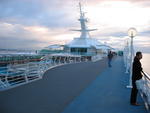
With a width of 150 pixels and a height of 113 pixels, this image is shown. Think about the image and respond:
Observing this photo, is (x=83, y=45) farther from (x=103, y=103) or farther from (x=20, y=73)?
(x=103, y=103)

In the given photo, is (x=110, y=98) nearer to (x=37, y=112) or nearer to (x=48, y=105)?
(x=48, y=105)

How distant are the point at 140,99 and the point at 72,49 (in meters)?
42.0

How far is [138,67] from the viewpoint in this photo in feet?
22.3

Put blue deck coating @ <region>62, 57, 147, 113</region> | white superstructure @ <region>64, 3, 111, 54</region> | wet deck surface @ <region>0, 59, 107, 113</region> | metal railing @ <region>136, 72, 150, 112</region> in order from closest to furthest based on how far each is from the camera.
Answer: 1. wet deck surface @ <region>0, 59, 107, 113</region>
2. metal railing @ <region>136, 72, 150, 112</region>
3. blue deck coating @ <region>62, 57, 147, 113</region>
4. white superstructure @ <region>64, 3, 111, 54</region>

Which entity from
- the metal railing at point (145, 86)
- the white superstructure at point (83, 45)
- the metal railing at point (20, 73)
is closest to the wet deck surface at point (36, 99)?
the metal railing at point (20, 73)

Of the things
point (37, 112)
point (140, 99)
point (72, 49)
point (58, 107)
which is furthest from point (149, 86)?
point (72, 49)

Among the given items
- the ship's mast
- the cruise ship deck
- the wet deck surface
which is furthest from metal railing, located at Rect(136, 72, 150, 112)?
the ship's mast

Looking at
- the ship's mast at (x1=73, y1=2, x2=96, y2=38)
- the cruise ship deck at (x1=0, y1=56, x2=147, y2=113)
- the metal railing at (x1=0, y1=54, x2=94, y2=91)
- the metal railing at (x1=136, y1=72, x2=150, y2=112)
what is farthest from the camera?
the ship's mast at (x1=73, y1=2, x2=96, y2=38)

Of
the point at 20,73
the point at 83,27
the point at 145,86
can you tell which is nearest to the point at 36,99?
the point at 145,86

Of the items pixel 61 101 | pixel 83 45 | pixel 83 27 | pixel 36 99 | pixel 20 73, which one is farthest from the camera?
pixel 83 27

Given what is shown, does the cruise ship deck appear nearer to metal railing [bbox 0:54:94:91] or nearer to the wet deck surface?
the wet deck surface

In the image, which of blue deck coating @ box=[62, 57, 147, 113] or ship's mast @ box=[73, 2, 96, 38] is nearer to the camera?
blue deck coating @ box=[62, 57, 147, 113]

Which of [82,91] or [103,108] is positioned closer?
[103,108]

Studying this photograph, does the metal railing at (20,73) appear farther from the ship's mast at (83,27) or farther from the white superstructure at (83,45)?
the ship's mast at (83,27)
